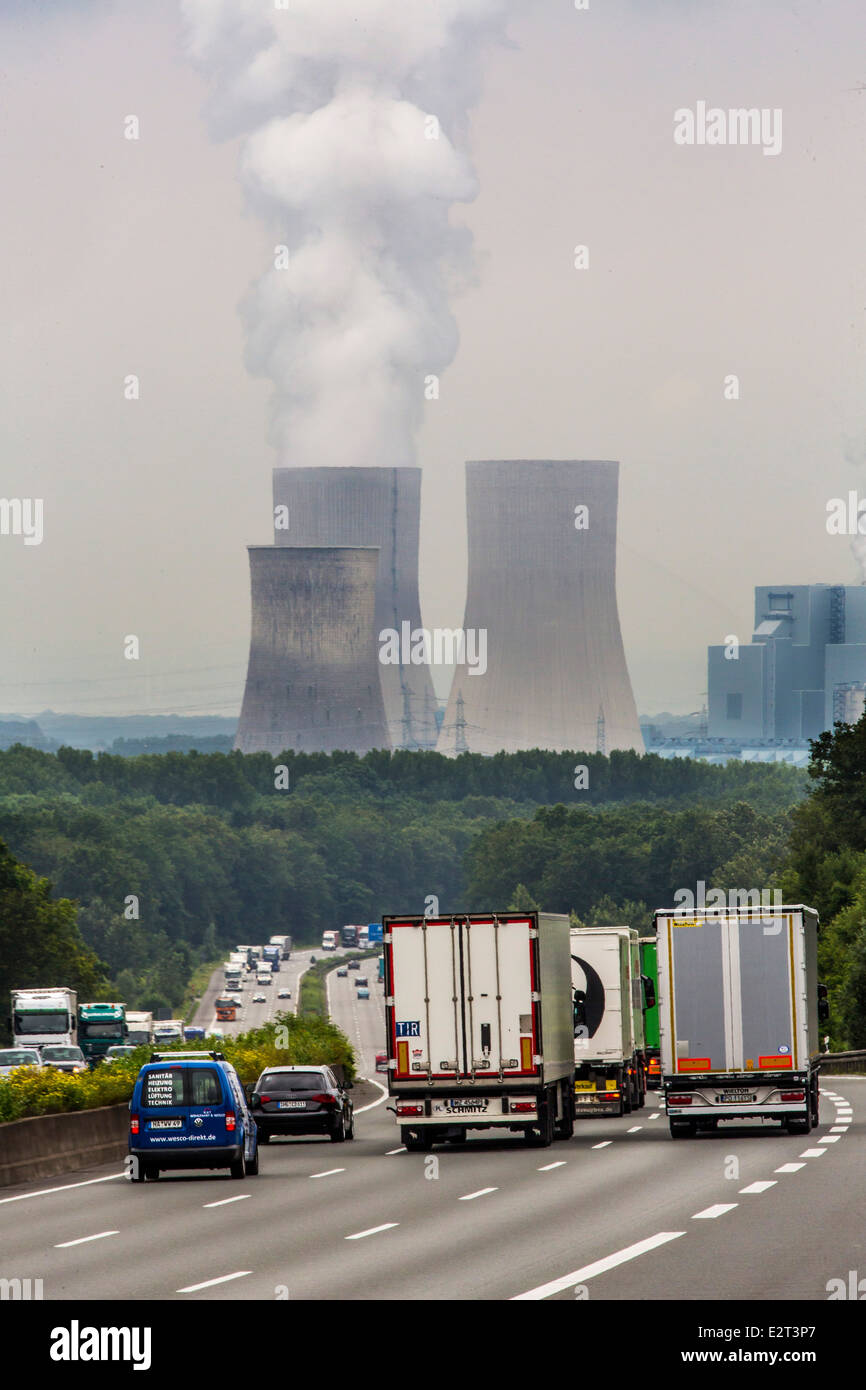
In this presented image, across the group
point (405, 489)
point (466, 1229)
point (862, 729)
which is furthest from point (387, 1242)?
point (405, 489)

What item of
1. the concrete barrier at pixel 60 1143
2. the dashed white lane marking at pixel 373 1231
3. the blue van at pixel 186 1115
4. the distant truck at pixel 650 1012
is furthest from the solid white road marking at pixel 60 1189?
the distant truck at pixel 650 1012

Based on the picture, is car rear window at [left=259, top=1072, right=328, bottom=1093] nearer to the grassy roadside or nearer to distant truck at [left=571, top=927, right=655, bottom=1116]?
distant truck at [left=571, top=927, right=655, bottom=1116]

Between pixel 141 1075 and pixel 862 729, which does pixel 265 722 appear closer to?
pixel 862 729

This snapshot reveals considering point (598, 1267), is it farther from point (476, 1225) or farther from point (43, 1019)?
point (43, 1019)

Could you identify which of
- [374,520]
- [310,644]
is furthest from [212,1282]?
[374,520]

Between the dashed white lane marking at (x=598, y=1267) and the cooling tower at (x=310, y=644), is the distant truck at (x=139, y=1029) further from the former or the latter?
the dashed white lane marking at (x=598, y=1267)
